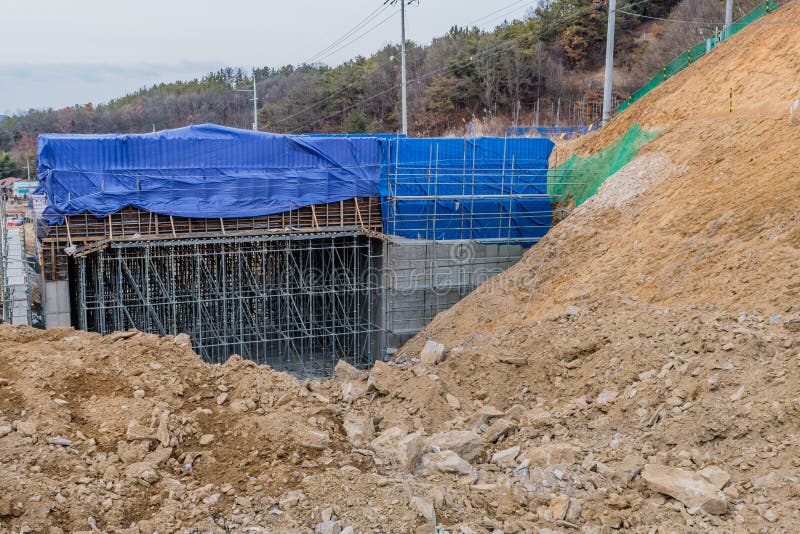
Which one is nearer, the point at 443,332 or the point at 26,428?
the point at 26,428

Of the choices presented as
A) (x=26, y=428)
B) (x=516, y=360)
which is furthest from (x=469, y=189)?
(x=26, y=428)

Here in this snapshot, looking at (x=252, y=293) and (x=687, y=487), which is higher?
(x=687, y=487)

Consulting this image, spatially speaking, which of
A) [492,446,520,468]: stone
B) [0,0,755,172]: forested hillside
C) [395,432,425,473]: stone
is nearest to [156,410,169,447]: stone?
[395,432,425,473]: stone

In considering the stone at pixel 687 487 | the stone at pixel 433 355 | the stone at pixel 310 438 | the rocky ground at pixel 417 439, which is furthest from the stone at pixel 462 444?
the stone at pixel 433 355

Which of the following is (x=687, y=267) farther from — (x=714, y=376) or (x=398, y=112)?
(x=398, y=112)

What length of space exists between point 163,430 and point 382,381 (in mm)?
3905

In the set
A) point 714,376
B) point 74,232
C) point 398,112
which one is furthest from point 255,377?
point 398,112

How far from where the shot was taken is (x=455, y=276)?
1781cm

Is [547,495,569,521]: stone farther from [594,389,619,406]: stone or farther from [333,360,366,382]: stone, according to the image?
[333,360,366,382]: stone

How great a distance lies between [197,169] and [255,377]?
332 inches

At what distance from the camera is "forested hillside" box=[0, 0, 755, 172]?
119 feet

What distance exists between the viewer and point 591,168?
17938 millimetres

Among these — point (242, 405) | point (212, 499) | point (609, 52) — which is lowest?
point (212, 499)

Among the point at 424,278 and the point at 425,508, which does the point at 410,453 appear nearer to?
the point at 425,508
